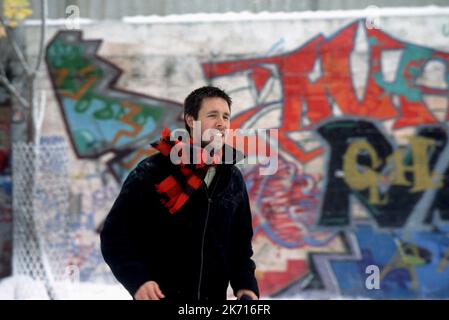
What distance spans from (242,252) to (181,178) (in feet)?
1.35

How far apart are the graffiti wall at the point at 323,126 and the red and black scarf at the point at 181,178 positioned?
424 centimetres

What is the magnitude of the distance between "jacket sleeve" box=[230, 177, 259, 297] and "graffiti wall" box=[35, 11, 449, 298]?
4078 mm

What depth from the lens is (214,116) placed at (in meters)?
2.55

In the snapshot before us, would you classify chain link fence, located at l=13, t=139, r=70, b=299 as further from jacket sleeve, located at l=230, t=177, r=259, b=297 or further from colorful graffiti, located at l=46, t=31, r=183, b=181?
jacket sleeve, located at l=230, t=177, r=259, b=297

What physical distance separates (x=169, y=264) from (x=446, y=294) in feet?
15.7

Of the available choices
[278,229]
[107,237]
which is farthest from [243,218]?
[278,229]

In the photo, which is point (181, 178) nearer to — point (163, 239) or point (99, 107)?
point (163, 239)

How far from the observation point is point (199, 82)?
6.80 m

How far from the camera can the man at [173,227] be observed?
2.46 metres

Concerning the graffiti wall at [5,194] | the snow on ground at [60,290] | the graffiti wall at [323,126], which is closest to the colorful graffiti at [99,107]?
the graffiti wall at [323,126]

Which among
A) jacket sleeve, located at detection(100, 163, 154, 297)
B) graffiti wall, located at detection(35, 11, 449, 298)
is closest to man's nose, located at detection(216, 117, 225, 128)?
jacket sleeve, located at detection(100, 163, 154, 297)

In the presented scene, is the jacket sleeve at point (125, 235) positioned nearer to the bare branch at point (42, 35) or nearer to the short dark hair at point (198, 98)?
the short dark hair at point (198, 98)

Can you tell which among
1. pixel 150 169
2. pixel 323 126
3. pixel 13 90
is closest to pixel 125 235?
pixel 150 169

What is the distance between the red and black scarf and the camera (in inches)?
96.4
